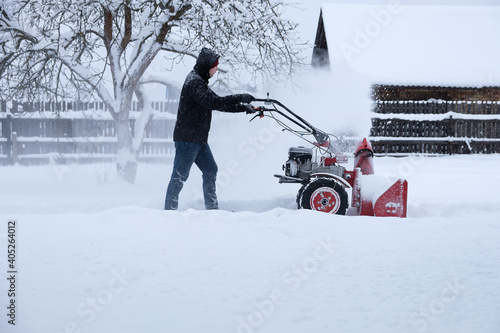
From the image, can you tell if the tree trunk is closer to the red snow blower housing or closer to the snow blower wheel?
the red snow blower housing

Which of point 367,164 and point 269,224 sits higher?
point 367,164

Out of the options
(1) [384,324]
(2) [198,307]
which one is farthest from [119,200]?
(1) [384,324]

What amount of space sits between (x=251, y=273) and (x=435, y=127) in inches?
562

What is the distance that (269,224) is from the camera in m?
4.08

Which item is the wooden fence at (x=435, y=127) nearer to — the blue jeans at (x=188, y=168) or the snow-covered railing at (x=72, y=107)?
the snow-covered railing at (x=72, y=107)

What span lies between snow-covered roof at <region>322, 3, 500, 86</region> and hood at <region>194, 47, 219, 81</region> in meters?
11.3

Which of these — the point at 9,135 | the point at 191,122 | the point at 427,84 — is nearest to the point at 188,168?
the point at 191,122

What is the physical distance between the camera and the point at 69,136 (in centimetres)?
1429

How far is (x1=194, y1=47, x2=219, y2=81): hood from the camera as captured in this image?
5.06 meters

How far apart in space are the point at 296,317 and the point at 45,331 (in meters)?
1.25

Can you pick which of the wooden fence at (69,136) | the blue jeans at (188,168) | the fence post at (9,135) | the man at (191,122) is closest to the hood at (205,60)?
the man at (191,122)

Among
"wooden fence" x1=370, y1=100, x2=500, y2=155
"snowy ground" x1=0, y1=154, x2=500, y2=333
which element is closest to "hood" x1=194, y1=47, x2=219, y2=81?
"snowy ground" x1=0, y1=154, x2=500, y2=333

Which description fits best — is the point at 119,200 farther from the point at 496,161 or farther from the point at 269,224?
the point at 496,161

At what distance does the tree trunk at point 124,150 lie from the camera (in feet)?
26.6
